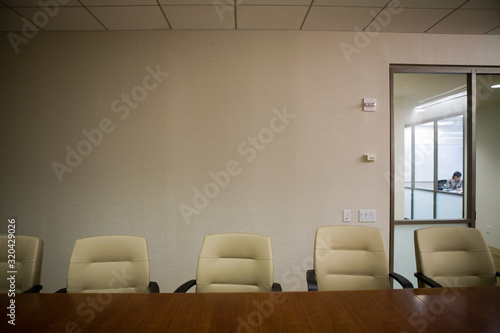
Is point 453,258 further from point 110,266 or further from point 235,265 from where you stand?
point 110,266

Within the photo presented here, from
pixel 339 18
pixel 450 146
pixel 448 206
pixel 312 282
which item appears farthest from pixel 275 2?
pixel 448 206

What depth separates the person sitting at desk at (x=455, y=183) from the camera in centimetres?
273

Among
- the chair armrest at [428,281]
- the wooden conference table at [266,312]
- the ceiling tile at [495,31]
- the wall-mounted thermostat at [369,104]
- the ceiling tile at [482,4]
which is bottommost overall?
the chair armrest at [428,281]

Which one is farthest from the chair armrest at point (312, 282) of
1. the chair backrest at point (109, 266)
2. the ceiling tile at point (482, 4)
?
the ceiling tile at point (482, 4)

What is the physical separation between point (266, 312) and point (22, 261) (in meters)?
1.69

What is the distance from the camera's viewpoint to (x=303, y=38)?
8.14 feet

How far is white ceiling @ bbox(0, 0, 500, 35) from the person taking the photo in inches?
81.7

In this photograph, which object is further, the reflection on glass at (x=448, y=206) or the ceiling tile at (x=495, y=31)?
the reflection on glass at (x=448, y=206)

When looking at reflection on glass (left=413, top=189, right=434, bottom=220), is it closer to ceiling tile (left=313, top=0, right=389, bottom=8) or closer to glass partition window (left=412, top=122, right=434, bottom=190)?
glass partition window (left=412, top=122, right=434, bottom=190)

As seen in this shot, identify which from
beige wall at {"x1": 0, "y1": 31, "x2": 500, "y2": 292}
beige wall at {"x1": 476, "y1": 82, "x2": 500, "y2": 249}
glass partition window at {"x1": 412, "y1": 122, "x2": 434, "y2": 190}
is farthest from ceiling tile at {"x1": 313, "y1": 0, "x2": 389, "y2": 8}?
beige wall at {"x1": 476, "y1": 82, "x2": 500, "y2": 249}

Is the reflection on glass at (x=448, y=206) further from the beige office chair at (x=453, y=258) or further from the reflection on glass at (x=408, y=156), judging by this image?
the beige office chair at (x=453, y=258)

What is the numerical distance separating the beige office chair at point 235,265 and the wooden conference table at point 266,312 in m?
0.29

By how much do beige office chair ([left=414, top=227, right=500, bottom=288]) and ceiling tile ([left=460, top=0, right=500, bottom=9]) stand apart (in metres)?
2.01

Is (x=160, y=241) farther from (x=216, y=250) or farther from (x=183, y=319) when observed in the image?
(x=183, y=319)
